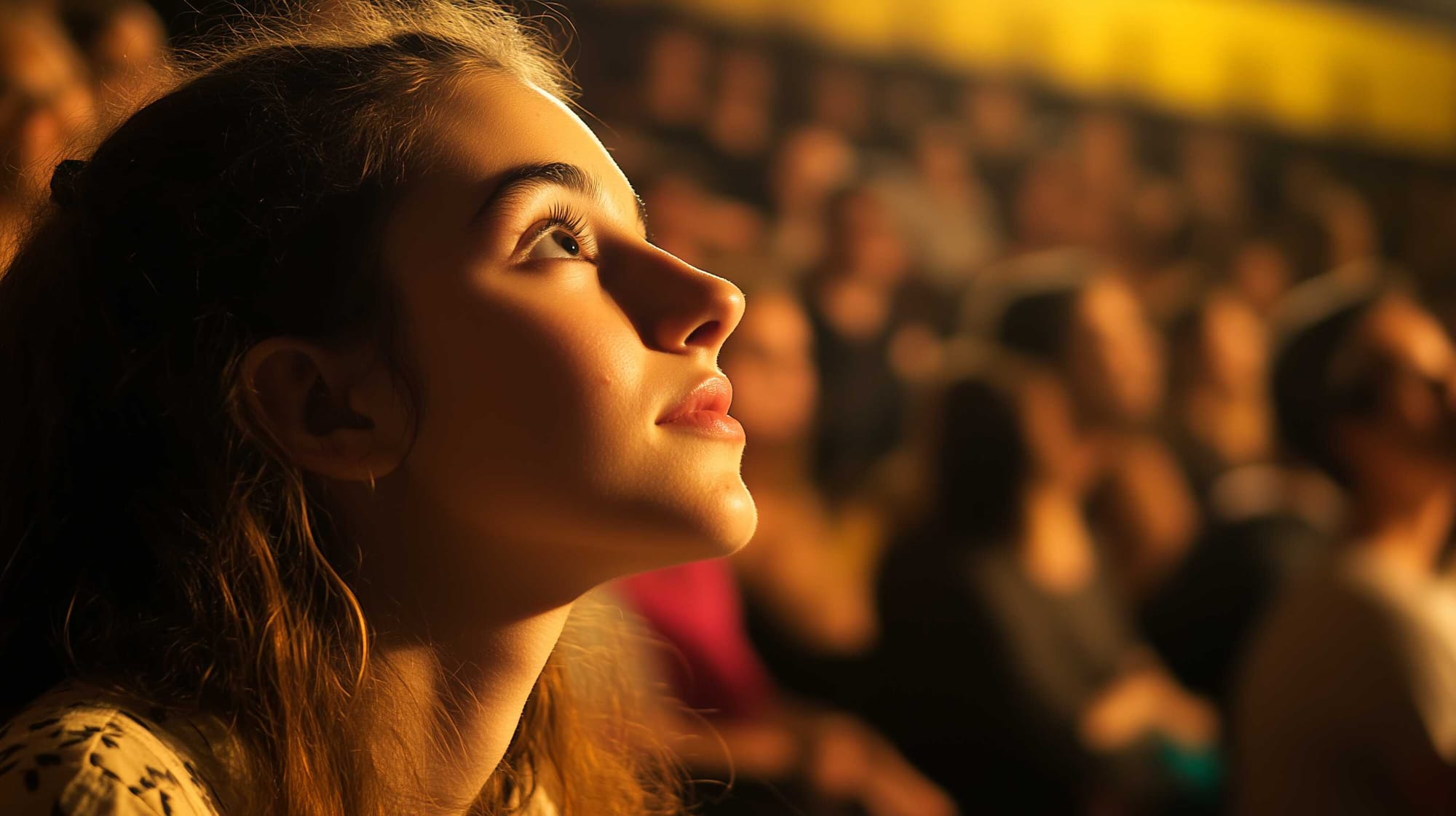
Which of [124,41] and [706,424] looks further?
[124,41]

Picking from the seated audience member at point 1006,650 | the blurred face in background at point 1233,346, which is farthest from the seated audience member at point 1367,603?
the blurred face in background at point 1233,346

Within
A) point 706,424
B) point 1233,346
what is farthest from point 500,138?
point 1233,346

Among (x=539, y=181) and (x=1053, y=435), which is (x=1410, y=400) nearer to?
(x=1053, y=435)

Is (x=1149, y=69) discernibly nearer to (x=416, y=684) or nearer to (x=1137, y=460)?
(x=1137, y=460)

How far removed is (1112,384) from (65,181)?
12.5ft

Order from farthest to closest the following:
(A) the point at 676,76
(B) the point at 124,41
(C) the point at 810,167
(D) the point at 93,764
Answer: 1. (C) the point at 810,167
2. (A) the point at 676,76
3. (B) the point at 124,41
4. (D) the point at 93,764

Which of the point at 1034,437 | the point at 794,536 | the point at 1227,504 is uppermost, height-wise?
the point at 1227,504

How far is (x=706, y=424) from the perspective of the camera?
1.08 m

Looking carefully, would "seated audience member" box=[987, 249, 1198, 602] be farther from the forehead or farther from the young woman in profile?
the young woman in profile

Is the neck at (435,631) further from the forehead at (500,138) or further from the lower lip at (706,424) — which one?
the forehead at (500,138)

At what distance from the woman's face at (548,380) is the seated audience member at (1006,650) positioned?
2375 mm

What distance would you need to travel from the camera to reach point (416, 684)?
3.55ft

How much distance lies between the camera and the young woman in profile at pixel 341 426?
1.02 m

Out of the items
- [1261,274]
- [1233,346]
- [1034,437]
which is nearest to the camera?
[1034,437]
